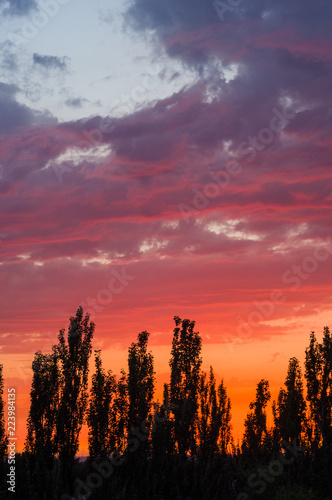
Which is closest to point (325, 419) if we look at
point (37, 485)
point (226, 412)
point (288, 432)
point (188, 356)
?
point (288, 432)

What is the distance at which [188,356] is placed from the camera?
58062mm

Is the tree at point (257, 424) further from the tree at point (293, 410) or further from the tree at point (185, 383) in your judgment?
the tree at point (185, 383)

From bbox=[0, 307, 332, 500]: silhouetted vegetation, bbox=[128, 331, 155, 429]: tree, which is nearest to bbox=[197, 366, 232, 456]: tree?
bbox=[0, 307, 332, 500]: silhouetted vegetation

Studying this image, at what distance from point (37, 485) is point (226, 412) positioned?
51992 mm

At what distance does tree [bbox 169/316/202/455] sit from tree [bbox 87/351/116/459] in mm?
6600

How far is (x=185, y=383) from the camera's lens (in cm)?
5684

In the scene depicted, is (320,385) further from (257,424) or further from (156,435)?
(156,435)

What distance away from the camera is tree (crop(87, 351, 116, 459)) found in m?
50.8

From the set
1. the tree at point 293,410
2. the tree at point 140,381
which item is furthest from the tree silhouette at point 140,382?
the tree at point 293,410

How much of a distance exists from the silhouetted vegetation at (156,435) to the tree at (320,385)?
0.35ft

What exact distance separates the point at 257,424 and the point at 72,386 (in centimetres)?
3200

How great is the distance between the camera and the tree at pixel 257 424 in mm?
67500

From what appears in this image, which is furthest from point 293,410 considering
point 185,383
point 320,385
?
point 185,383

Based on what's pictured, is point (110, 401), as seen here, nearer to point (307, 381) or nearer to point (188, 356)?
point (188, 356)
